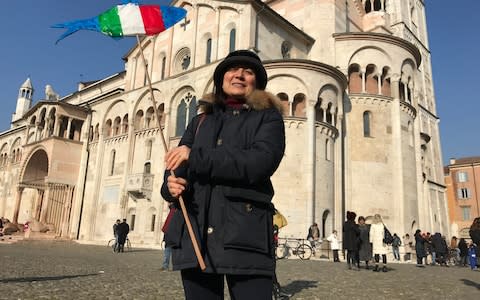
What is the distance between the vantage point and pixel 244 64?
2453 mm

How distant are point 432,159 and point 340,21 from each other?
16.1 meters

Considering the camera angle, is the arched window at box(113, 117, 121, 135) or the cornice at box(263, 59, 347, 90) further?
the arched window at box(113, 117, 121, 135)

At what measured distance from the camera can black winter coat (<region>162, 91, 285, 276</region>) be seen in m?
1.94

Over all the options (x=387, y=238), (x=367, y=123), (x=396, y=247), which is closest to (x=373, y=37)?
(x=367, y=123)

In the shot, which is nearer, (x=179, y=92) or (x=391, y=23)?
(x=179, y=92)

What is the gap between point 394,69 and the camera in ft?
84.6

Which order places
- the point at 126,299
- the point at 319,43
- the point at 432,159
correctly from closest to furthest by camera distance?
the point at 126,299 < the point at 319,43 < the point at 432,159

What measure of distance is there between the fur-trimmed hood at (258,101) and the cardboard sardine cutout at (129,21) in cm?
185

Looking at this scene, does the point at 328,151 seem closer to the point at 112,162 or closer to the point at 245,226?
the point at 112,162

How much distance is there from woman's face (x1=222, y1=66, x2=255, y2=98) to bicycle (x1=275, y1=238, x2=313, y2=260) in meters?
17.2

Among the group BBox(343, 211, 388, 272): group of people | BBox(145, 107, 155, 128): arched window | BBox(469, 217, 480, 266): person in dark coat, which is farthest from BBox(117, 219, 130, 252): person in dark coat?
BBox(469, 217, 480, 266): person in dark coat

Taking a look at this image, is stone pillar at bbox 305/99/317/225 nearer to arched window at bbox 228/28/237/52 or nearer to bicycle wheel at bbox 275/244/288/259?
bicycle wheel at bbox 275/244/288/259

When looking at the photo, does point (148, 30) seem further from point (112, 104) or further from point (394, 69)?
point (112, 104)

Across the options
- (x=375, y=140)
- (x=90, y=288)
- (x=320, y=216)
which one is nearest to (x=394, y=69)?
(x=375, y=140)
